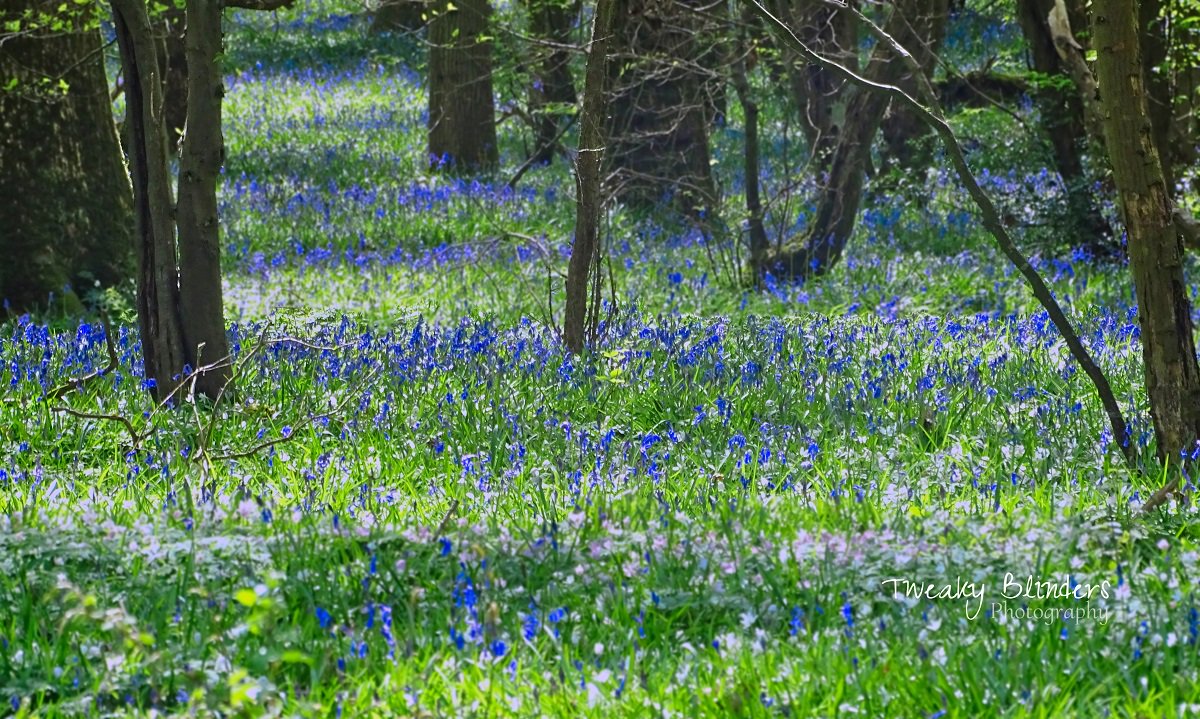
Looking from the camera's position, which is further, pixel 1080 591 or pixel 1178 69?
pixel 1178 69

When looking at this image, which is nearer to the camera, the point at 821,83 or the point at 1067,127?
the point at 1067,127

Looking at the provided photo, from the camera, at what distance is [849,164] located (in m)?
9.99

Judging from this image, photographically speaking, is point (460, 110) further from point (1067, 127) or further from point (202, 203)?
point (202, 203)

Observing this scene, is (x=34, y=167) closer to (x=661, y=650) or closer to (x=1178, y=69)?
(x=661, y=650)

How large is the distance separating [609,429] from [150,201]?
2.28 meters

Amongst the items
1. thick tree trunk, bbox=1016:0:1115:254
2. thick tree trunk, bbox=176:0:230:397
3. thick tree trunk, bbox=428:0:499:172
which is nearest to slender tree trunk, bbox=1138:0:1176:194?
thick tree trunk, bbox=1016:0:1115:254

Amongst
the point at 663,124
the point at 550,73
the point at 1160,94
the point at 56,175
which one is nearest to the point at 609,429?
the point at 56,175

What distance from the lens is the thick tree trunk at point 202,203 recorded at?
5.60 m

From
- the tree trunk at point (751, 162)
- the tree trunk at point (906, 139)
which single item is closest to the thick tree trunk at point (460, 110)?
the tree trunk at point (906, 139)

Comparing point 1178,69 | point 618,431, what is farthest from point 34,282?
point 1178,69

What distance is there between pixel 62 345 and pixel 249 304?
6.49 ft

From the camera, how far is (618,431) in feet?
18.7

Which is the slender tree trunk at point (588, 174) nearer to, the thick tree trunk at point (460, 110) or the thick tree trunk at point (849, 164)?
the thick tree trunk at point (849, 164)

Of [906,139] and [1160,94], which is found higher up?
[1160,94]
